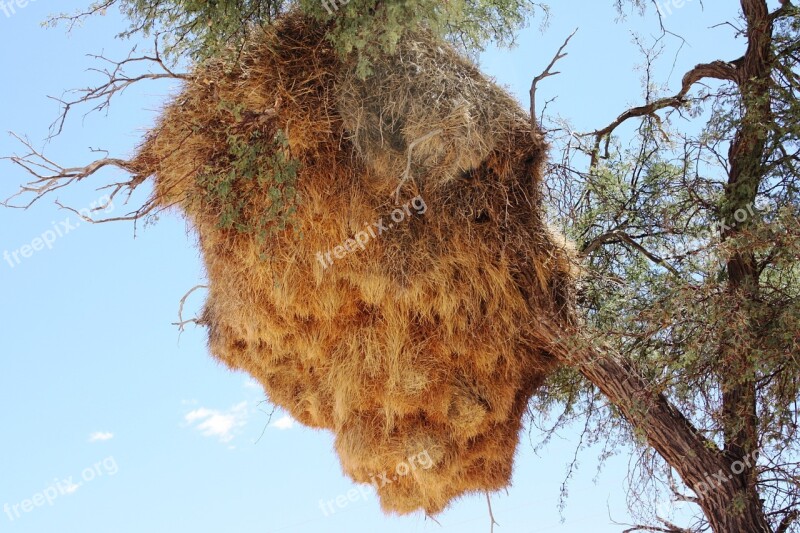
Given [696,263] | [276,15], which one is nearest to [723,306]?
[696,263]

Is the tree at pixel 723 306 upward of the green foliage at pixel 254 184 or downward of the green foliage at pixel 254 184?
downward

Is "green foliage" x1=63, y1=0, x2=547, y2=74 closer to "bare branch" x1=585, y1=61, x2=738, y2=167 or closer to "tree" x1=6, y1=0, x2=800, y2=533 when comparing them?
→ "tree" x1=6, y1=0, x2=800, y2=533

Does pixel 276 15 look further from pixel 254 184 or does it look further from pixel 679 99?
pixel 679 99

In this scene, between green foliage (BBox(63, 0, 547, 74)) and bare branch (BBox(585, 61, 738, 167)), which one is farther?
bare branch (BBox(585, 61, 738, 167))

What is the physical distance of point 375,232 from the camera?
188 inches

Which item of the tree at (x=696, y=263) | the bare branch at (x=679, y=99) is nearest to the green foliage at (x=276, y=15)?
the tree at (x=696, y=263)

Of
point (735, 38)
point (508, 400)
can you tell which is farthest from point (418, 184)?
point (735, 38)

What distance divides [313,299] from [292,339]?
423mm

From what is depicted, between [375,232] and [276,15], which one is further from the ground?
[276,15]

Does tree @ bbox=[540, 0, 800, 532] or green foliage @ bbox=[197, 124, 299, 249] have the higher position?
green foliage @ bbox=[197, 124, 299, 249]

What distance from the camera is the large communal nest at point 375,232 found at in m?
4.54

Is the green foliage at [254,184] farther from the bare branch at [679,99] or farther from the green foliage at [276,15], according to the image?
the bare branch at [679,99]

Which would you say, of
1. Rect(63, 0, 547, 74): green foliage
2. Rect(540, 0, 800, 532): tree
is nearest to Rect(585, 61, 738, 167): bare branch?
Rect(540, 0, 800, 532): tree

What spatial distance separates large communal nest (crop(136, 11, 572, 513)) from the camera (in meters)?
4.54
